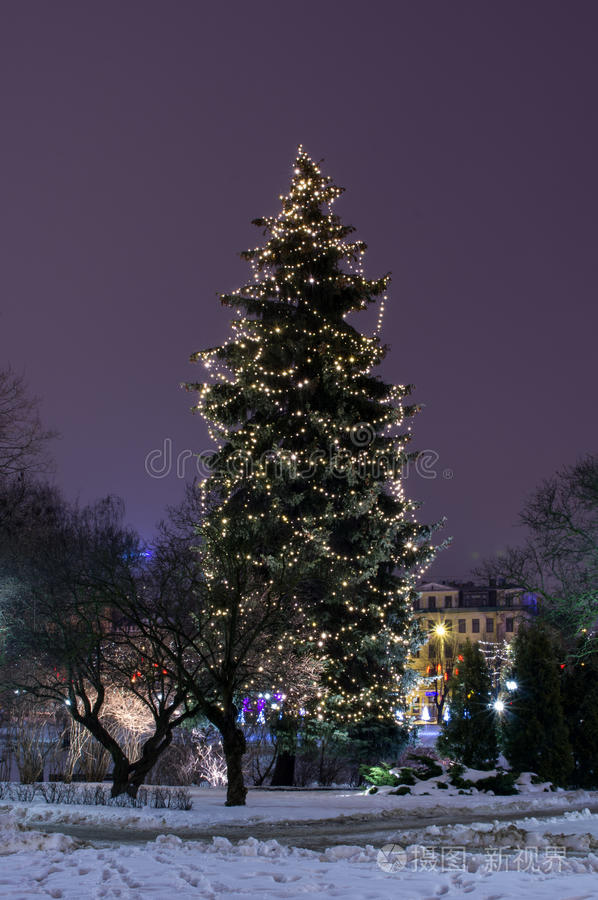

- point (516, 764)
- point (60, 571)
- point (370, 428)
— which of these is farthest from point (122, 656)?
point (516, 764)

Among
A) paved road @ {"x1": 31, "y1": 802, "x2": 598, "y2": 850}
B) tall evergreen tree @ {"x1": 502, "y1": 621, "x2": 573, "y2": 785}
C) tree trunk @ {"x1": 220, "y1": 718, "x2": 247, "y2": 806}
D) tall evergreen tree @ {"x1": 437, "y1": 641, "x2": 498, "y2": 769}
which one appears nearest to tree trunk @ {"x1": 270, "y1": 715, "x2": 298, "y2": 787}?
tall evergreen tree @ {"x1": 437, "y1": 641, "x2": 498, "y2": 769}

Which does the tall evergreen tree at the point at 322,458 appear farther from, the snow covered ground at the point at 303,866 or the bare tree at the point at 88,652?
the snow covered ground at the point at 303,866

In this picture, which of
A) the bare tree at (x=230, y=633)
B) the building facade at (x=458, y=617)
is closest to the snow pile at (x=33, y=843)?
the bare tree at (x=230, y=633)

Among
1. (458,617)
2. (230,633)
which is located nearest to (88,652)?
(230,633)

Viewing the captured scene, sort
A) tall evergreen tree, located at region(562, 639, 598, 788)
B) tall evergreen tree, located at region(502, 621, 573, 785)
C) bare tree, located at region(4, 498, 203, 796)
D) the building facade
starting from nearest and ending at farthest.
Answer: bare tree, located at region(4, 498, 203, 796)
tall evergreen tree, located at region(502, 621, 573, 785)
tall evergreen tree, located at region(562, 639, 598, 788)
the building facade

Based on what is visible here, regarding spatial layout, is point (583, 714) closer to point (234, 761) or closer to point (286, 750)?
point (286, 750)

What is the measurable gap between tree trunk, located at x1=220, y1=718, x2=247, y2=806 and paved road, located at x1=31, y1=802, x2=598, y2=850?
102 inches

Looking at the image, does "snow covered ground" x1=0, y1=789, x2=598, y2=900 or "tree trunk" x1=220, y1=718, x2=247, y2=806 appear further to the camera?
"tree trunk" x1=220, y1=718, x2=247, y2=806

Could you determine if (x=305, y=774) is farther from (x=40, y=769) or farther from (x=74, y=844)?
(x=74, y=844)

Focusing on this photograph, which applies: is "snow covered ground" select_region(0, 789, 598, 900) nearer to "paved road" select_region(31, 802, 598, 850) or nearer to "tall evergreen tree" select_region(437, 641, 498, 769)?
"paved road" select_region(31, 802, 598, 850)

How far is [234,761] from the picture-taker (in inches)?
649

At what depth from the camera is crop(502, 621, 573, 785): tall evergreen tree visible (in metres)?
22.3

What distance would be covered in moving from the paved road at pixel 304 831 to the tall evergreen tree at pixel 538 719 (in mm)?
7897

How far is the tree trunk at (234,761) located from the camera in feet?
52.8
